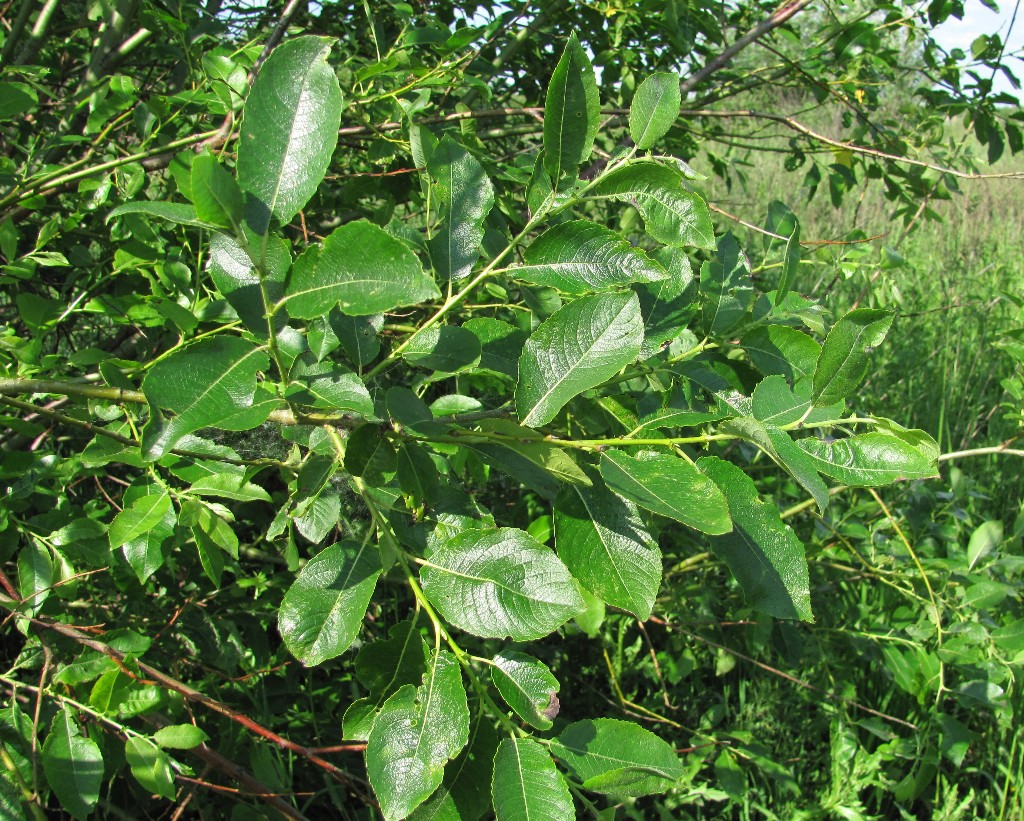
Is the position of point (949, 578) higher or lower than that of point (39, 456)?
lower

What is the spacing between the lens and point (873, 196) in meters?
6.08

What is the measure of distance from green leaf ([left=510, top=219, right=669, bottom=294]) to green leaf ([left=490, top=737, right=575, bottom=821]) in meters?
0.35

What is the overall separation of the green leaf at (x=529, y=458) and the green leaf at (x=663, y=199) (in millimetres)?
195

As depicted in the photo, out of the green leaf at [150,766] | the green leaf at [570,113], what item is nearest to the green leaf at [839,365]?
the green leaf at [570,113]

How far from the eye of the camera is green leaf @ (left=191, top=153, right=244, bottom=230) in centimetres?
50

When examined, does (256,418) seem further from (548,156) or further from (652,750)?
(652,750)

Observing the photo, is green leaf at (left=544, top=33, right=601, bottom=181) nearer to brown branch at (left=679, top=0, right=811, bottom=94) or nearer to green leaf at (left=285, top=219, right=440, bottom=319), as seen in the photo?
green leaf at (left=285, top=219, right=440, bottom=319)

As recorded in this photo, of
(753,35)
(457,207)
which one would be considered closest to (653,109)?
(457,207)

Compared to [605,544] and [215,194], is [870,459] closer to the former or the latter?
[605,544]

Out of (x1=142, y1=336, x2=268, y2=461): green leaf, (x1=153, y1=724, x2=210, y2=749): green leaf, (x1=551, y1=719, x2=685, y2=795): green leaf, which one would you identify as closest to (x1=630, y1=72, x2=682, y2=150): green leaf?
(x1=142, y1=336, x2=268, y2=461): green leaf

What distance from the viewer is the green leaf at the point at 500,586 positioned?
63 centimetres

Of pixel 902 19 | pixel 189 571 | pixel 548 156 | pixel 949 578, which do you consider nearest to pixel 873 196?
pixel 902 19

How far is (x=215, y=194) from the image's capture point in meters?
0.51

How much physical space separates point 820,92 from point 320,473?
182 cm
